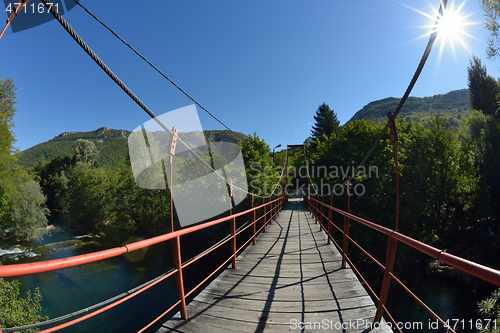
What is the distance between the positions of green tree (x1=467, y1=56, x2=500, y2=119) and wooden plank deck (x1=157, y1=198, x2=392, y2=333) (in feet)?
121

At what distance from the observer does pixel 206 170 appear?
20.8 metres

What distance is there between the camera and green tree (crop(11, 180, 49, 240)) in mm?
19192

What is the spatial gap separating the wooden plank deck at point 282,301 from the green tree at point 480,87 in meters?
36.9

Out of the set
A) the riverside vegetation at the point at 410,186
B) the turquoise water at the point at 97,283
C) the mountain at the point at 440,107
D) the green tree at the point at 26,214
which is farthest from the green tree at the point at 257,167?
the mountain at the point at 440,107

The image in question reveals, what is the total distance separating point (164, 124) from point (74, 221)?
112ft

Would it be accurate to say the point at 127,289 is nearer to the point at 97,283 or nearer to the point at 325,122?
the point at 97,283

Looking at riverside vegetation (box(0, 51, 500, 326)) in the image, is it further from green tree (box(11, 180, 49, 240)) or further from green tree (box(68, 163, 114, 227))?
green tree (box(68, 163, 114, 227))

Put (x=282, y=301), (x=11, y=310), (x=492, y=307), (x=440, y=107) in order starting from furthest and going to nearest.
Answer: (x=440, y=107)
(x=11, y=310)
(x=492, y=307)
(x=282, y=301)

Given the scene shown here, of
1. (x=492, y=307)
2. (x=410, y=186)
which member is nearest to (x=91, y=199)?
(x=410, y=186)

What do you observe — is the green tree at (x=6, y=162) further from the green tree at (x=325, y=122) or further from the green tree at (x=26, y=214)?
the green tree at (x=325, y=122)

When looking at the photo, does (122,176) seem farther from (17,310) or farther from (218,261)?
(17,310)

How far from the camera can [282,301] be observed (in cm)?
240

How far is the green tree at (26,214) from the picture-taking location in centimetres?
1919

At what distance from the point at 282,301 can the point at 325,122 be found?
138 ft
